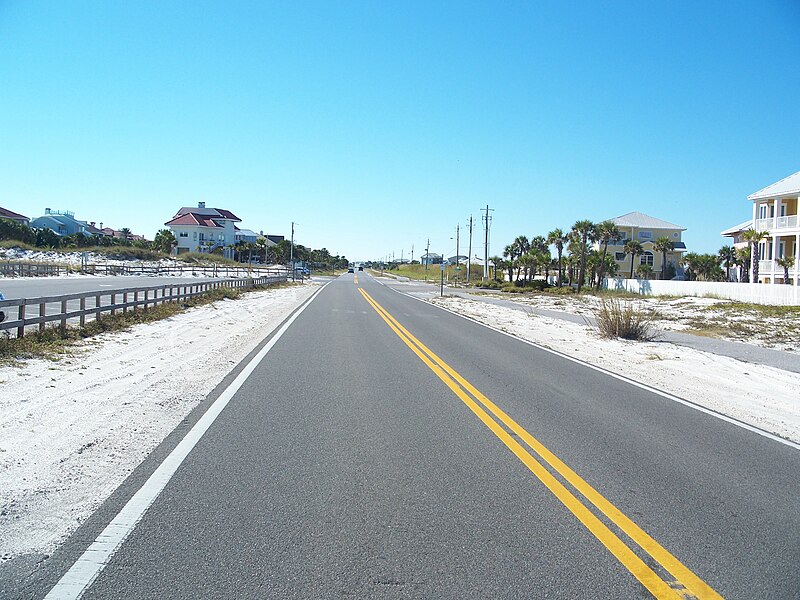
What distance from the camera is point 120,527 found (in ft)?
16.2

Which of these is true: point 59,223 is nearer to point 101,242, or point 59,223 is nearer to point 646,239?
point 101,242

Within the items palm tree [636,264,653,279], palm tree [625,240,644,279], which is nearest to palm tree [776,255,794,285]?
palm tree [625,240,644,279]

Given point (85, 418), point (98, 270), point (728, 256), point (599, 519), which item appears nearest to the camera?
point (599, 519)

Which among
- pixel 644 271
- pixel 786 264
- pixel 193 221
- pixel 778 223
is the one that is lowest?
pixel 644 271

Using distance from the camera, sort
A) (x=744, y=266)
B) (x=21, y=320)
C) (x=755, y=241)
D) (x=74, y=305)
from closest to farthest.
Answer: (x=21, y=320), (x=74, y=305), (x=755, y=241), (x=744, y=266)

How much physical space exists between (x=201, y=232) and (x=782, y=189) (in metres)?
99.5

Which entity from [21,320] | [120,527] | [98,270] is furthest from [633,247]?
[120,527]

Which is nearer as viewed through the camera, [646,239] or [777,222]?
[777,222]

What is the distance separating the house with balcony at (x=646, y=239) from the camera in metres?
87.3

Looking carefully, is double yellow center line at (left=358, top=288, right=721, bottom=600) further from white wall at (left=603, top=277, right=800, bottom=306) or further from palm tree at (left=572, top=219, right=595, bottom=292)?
palm tree at (left=572, top=219, right=595, bottom=292)

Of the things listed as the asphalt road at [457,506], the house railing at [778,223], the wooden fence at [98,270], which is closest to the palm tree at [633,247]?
the house railing at [778,223]

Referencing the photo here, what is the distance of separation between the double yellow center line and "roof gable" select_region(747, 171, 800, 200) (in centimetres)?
4626

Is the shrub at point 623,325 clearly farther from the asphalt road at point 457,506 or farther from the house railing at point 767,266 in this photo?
the house railing at point 767,266

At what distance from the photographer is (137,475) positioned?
618 centimetres
